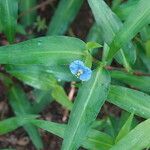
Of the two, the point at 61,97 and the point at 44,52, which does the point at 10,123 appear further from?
the point at 44,52

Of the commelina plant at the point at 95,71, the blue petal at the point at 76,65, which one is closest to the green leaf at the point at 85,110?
the commelina plant at the point at 95,71

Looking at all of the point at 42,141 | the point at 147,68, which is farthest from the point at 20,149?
the point at 147,68

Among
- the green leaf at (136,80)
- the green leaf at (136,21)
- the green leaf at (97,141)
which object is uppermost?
the green leaf at (136,21)

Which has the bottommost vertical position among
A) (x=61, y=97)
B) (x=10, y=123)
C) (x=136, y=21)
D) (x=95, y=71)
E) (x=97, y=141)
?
(x=10, y=123)

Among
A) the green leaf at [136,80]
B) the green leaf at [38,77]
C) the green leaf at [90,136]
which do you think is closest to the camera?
the green leaf at [90,136]

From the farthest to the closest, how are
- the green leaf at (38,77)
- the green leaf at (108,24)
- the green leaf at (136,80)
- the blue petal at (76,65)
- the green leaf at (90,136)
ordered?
the green leaf at (38,77) → the green leaf at (136,80) → the green leaf at (90,136) → the green leaf at (108,24) → the blue petal at (76,65)

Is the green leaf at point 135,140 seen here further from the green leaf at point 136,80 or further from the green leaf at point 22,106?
the green leaf at point 22,106

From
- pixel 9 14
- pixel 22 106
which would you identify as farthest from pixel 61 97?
pixel 9 14

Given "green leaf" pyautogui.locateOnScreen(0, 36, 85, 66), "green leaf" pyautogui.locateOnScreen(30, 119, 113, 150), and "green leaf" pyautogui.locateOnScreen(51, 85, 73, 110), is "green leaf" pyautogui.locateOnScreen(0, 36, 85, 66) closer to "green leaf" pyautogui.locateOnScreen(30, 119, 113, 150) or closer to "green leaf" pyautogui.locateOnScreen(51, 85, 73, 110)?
"green leaf" pyautogui.locateOnScreen(30, 119, 113, 150)
